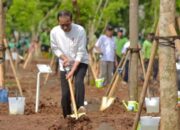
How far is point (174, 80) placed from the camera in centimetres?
816

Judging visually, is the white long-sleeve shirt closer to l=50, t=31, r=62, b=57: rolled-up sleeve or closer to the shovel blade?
l=50, t=31, r=62, b=57: rolled-up sleeve

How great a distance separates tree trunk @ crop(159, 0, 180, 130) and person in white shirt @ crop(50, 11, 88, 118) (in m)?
3.32

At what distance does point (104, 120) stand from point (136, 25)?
10.7ft

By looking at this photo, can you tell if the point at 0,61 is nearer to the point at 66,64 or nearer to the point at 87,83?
the point at 66,64

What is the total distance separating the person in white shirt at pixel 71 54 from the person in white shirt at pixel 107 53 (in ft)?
32.1

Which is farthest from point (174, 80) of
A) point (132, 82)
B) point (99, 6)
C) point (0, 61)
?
point (99, 6)

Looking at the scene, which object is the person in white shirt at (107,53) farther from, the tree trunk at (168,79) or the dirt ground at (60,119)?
the tree trunk at (168,79)

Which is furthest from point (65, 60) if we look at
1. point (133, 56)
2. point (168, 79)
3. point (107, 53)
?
point (107, 53)

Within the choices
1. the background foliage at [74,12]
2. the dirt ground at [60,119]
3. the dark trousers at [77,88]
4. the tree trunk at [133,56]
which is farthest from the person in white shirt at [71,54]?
the background foliage at [74,12]

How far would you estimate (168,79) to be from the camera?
8.14m

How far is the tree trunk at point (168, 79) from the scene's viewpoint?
810 centimetres

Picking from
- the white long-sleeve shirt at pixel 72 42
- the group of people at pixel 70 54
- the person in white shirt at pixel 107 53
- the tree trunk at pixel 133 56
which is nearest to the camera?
the group of people at pixel 70 54

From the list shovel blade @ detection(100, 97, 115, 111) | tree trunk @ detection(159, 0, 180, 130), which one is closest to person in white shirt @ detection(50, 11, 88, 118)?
shovel blade @ detection(100, 97, 115, 111)

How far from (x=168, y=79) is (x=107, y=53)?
1361cm
